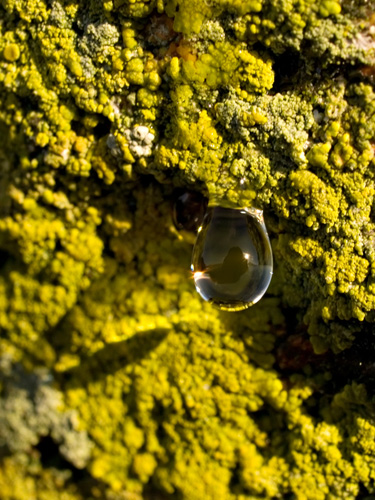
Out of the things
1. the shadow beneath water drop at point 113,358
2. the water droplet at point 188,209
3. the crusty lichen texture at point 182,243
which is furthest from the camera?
the shadow beneath water drop at point 113,358

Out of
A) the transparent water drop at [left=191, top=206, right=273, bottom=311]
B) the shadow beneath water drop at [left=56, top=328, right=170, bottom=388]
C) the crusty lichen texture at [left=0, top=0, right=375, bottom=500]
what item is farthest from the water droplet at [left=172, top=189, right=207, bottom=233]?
the shadow beneath water drop at [left=56, top=328, right=170, bottom=388]

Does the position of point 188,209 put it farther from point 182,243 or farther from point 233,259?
point 233,259

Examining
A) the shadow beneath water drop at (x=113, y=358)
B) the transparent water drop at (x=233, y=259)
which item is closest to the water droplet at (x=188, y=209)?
the transparent water drop at (x=233, y=259)

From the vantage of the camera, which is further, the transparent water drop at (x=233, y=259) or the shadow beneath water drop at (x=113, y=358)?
the shadow beneath water drop at (x=113, y=358)

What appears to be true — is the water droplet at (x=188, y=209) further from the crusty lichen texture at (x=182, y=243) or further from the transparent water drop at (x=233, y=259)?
the transparent water drop at (x=233, y=259)

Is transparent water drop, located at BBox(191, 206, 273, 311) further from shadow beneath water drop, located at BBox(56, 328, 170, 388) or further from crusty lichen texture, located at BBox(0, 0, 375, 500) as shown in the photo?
shadow beneath water drop, located at BBox(56, 328, 170, 388)

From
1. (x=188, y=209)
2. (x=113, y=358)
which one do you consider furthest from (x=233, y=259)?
(x=113, y=358)
